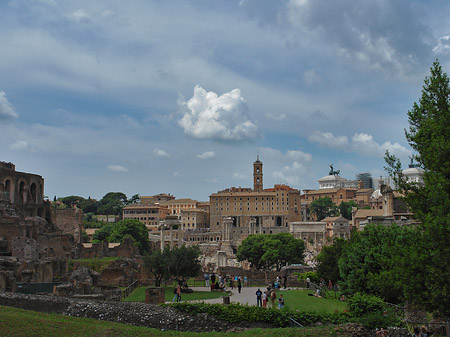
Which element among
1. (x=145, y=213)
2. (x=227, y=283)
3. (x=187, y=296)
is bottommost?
(x=187, y=296)

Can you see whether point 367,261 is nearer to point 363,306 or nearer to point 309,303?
point 309,303

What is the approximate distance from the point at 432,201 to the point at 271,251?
43.7m

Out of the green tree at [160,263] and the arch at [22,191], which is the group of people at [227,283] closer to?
the green tree at [160,263]

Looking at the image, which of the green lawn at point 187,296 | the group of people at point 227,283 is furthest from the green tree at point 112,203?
the green lawn at point 187,296

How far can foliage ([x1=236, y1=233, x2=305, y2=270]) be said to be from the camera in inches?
2286

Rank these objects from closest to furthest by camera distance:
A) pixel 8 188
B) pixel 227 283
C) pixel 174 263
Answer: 1. pixel 174 263
2. pixel 227 283
3. pixel 8 188

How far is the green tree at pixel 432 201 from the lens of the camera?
15.1 meters

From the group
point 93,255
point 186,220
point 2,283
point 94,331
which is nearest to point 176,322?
point 94,331

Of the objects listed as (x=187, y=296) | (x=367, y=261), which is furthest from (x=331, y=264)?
(x=187, y=296)

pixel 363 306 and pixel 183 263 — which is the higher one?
pixel 183 263

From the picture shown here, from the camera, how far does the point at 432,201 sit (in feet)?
51.9

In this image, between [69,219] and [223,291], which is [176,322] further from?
[69,219]

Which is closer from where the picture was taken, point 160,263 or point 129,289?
point 129,289

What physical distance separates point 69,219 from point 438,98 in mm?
45258
